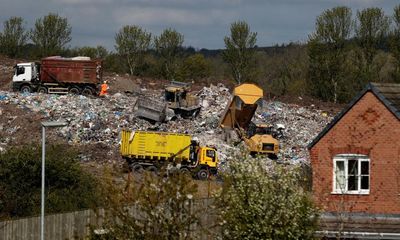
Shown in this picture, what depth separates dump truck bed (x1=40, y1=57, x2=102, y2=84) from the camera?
50.9 metres

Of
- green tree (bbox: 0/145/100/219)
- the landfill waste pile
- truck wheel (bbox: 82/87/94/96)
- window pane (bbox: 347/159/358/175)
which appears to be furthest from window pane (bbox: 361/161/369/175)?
truck wheel (bbox: 82/87/94/96)

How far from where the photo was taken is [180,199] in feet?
37.0

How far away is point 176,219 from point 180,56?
6638cm

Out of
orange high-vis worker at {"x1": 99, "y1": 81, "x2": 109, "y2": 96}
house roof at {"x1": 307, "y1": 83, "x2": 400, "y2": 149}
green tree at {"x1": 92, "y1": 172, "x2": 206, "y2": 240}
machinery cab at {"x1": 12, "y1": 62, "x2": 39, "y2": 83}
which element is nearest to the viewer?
green tree at {"x1": 92, "y1": 172, "x2": 206, "y2": 240}

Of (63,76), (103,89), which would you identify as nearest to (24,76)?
(63,76)

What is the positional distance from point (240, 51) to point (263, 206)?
6243 centimetres

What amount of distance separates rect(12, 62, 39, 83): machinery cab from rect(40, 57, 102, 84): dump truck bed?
0.62 metres

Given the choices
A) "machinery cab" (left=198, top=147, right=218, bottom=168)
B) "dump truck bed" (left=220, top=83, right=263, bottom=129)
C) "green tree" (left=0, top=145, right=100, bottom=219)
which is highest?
"dump truck bed" (left=220, top=83, right=263, bottom=129)

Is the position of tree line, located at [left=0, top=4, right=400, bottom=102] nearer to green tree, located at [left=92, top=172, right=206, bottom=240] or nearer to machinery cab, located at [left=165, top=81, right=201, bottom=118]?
machinery cab, located at [left=165, top=81, right=201, bottom=118]

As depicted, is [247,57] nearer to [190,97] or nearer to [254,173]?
[190,97]

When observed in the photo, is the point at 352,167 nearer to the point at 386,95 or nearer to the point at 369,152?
the point at 369,152

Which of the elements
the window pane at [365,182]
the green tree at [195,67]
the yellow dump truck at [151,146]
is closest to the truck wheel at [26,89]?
the yellow dump truck at [151,146]

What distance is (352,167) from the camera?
77.9ft

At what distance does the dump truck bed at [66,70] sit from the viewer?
5088 centimetres
